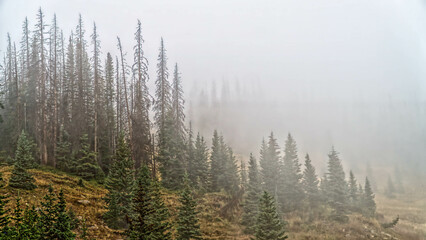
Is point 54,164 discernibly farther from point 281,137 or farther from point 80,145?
point 281,137

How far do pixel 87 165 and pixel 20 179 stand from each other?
344 inches

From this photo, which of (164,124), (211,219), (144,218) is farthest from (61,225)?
(164,124)

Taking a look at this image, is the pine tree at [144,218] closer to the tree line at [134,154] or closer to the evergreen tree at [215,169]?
the tree line at [134,154]

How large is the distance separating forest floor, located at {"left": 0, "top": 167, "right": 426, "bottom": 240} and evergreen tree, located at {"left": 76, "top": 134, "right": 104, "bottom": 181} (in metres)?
1.56

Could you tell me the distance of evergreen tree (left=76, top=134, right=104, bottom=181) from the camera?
22359mm

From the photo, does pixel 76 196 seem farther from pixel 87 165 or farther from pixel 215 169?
pixel 215 169

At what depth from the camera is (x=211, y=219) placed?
23.1 meters

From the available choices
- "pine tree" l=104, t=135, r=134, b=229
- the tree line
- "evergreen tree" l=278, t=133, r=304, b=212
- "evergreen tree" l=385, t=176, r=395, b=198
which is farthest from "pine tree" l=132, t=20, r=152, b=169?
"evergreen tree" l=385, t=176, r=395, b=198

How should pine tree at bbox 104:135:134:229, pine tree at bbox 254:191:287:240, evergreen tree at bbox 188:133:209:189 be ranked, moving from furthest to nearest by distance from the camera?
1. evergreen tree at bbox 188:133:209:189
2. pine tree at bbox 254:191:287:240
3. pine tree at bbox 104:135:134:229

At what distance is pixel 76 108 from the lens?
93.4 ft

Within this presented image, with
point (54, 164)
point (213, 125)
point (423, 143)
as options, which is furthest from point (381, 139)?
point (54, 164)

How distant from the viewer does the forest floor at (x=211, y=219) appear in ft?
47.1

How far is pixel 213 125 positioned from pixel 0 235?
81144 mm

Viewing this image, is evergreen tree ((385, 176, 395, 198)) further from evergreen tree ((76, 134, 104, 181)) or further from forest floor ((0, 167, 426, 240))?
evergreen tree ((76, 134, 104, 181))
